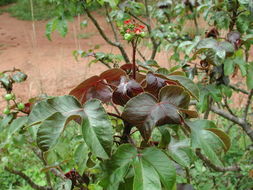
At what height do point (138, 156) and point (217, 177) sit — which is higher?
point (138, 156)

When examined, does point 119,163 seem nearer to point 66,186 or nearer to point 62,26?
point 66,186

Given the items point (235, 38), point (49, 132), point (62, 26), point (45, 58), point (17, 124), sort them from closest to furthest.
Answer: point (49, 132)
point (17, 124)
point (235, 38)
point (62, 26)
point (45, 58)

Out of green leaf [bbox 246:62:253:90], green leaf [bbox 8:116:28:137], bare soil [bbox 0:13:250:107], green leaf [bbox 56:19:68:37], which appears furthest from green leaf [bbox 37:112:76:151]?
bare soil [bbox 0:13:250:107]

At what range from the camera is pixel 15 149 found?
2.62 metres

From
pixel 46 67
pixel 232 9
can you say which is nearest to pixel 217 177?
pixel 232 9

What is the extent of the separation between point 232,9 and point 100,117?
0.95 m

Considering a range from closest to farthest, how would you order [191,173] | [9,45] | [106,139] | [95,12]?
[106,139]
[191,173]
[9,45]
[95,12]

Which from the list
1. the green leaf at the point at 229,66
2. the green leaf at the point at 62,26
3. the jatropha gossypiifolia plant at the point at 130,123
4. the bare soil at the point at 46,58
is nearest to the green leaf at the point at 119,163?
the jatropha gossypiifolia plant at the point at 130,123

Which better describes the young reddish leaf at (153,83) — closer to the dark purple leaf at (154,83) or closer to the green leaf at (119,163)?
the dark purple leaf at (154,83)

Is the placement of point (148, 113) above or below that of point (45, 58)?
above

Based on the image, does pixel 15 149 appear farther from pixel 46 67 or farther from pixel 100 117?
pixel 46 67

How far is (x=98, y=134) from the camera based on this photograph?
57 centimetres

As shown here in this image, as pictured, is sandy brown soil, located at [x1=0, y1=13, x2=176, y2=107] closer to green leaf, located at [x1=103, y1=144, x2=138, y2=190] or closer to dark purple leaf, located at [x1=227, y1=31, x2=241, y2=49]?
dark purple leaf, located at [x1=227, y1=31, x2=241, y2=49]

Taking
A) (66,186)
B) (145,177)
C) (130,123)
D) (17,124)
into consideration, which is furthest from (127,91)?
(17,124)
